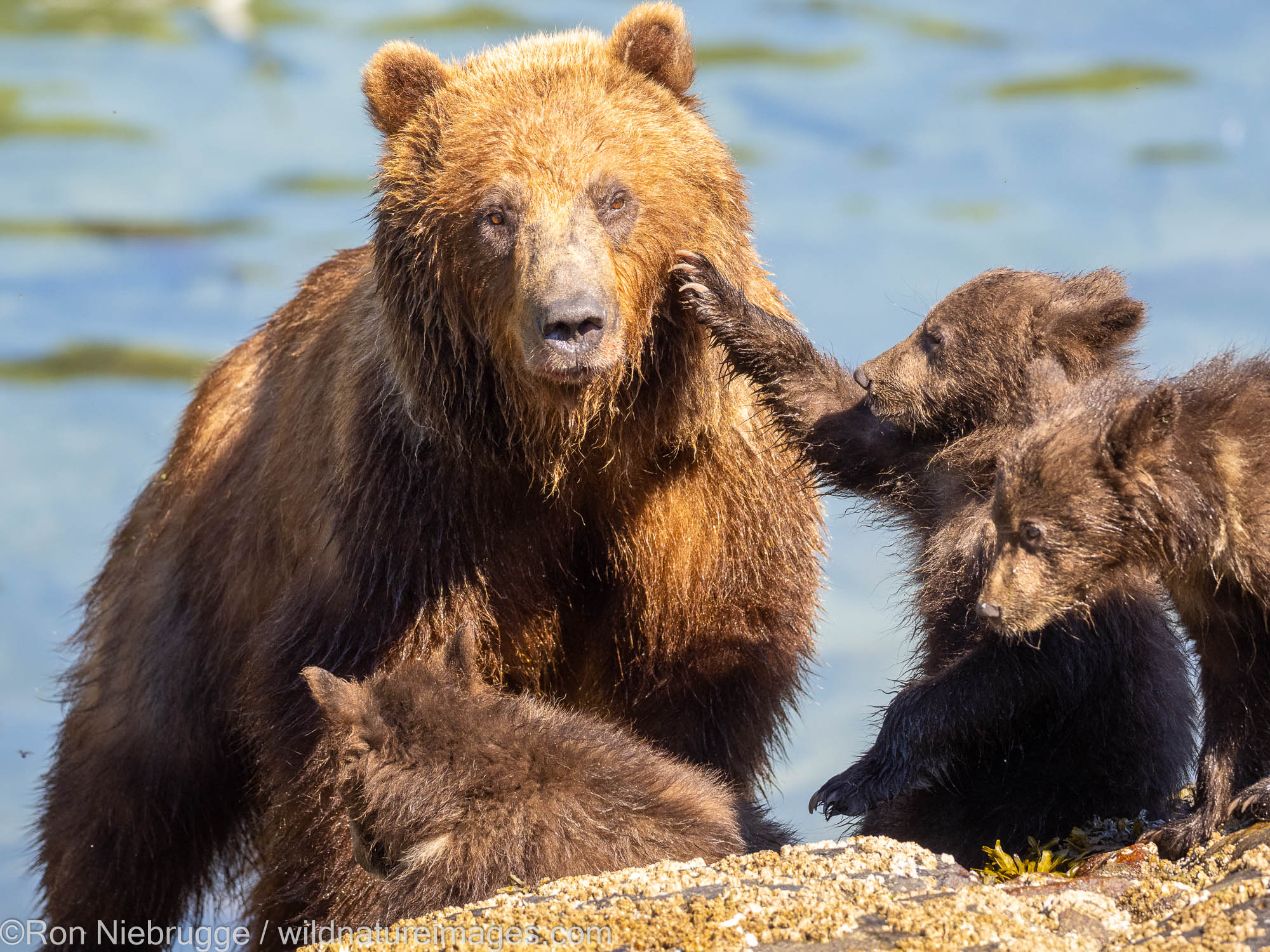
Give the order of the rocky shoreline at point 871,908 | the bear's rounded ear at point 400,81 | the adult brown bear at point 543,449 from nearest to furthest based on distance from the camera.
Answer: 1. the rocky shoreline at point 871,908
2. the adult brown bear at point 543,449
3. the bear's rounded ear at point 400,81

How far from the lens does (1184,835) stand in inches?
222

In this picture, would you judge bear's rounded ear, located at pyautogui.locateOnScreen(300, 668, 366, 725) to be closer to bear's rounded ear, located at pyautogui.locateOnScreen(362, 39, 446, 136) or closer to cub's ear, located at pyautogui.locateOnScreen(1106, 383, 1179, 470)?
bear's rounded ear, located at pyautogui.locateOnScreen(362, 39, 446, 136)

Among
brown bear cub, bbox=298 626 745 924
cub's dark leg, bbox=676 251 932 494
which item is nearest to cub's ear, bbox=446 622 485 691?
brown bear cub, bbox=298 626 745 924

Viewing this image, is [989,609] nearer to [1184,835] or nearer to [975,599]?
[975,599]

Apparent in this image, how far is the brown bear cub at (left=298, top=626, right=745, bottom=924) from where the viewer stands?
5.96 metres

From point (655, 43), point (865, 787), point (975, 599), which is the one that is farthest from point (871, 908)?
point (655, 43)

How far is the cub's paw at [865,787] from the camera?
6172mm

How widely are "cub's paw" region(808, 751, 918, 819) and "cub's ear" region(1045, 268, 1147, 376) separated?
1.75 m

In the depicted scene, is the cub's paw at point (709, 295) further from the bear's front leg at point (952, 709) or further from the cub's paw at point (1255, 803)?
the cub's paw at point (1255, 803)

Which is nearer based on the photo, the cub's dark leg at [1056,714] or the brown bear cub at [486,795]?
the brown bear cub at [486,795]

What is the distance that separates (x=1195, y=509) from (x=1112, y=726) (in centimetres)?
163

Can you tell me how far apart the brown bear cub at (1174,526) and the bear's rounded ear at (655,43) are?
271cm

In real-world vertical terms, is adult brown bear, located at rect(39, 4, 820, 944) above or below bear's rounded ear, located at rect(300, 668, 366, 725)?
above

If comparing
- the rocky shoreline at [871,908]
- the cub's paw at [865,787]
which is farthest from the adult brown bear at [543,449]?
the rocky shoreline at [871,908]
